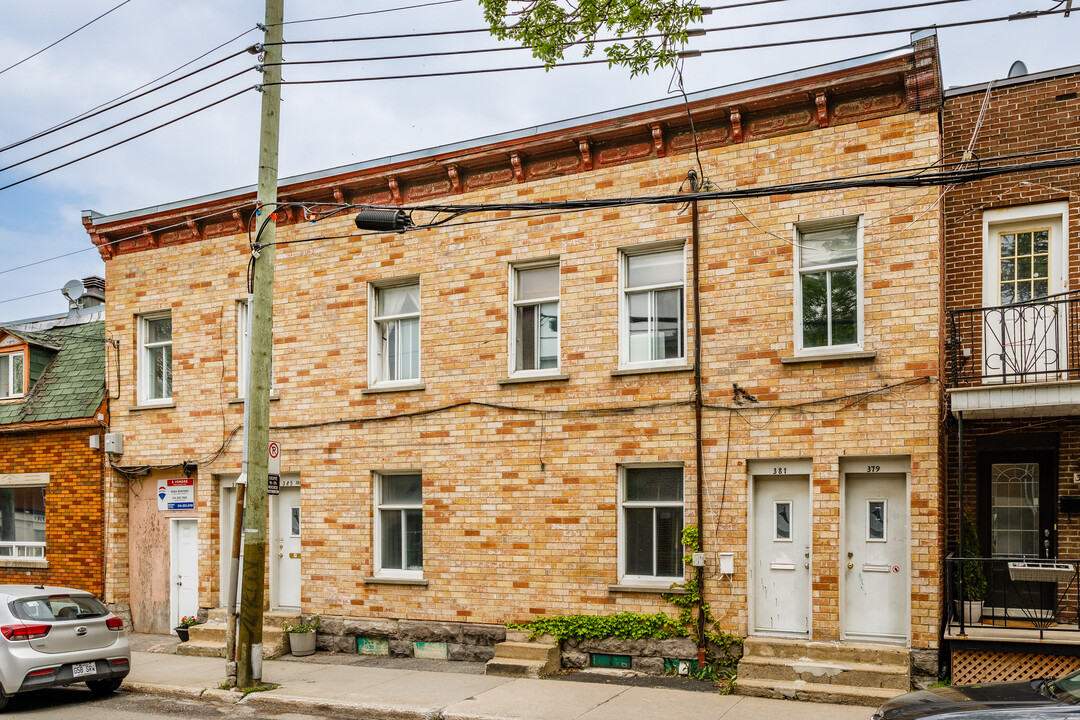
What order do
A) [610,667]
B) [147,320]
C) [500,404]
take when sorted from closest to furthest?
[610,667] < [500,404] < [147,320]

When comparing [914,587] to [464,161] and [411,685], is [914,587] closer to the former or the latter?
[411,685]

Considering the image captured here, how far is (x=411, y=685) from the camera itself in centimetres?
1165

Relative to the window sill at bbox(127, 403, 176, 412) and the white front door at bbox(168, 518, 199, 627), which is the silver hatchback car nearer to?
the white front door at bbox(168, 518, 199, 627)

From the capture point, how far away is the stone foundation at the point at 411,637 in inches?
512

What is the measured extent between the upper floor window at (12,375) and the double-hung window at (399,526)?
9003mm

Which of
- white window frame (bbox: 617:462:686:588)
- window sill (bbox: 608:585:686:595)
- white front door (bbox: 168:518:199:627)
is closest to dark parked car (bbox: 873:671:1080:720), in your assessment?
window sill (bbox: 608:585:686:595)

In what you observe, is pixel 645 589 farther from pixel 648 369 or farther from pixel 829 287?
pixel 829 287

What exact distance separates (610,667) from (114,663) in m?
6.33

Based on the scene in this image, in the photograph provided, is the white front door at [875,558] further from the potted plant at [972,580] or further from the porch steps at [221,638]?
the porch steps at [221,638]

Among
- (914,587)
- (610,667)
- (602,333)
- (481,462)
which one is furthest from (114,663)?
(914,587)

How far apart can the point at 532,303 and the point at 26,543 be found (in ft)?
37.1

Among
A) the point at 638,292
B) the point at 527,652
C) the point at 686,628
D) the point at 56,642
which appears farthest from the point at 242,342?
the point at 686,628

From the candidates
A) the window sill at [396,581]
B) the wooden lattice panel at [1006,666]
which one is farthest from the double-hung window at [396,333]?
the wooden lattice panel at [1006,666]

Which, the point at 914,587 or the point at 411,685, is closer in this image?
the point at 914,587
